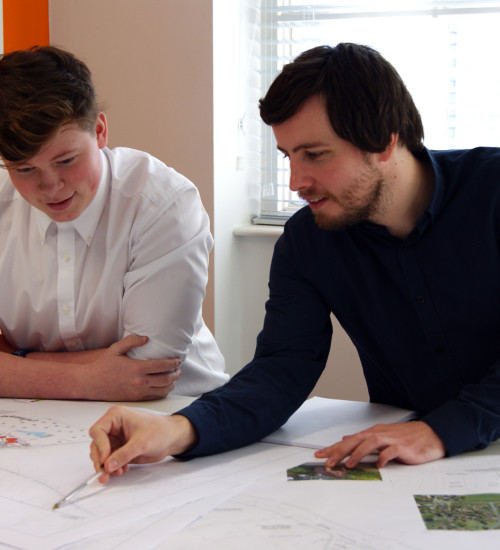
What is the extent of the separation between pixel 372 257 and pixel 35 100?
0.70 m

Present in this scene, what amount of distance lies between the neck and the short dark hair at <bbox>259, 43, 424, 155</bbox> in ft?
0.21

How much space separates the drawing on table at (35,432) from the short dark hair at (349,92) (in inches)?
25.8

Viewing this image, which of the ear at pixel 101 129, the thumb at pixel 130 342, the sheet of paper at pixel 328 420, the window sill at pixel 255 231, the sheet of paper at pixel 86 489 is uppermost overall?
the ear at pixel 101 129

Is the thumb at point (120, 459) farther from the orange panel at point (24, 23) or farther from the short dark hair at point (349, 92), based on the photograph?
the orange panel at point (24, 23)

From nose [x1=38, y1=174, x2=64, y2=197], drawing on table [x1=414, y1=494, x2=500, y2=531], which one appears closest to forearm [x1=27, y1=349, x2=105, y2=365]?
nose [x1=38, y1=174, x2=64, y2=197]

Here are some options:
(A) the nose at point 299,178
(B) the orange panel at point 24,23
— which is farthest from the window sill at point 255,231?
(A) the nose at point 299,178

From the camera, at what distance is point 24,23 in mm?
2906

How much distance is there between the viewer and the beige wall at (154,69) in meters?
2.77

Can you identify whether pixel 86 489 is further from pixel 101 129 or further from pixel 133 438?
pixel 101 129

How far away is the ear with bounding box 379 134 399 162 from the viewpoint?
1.36 meters

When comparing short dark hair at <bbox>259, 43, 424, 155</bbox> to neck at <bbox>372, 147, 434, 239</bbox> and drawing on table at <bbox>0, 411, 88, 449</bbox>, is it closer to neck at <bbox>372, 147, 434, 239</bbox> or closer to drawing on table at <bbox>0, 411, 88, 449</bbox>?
neck at <bbox>372, 147, 434, 239</bbox>

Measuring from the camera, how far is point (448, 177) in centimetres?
139

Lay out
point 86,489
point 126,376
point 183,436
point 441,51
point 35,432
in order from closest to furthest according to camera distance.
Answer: point 86,489
point 183,436
point 35,432
point 126,376
point 441,51

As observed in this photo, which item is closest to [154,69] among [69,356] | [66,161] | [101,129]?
[101,129]
